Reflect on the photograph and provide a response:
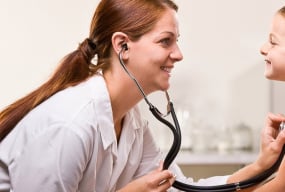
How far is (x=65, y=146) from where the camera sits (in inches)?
48.1

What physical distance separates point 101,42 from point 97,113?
0.25 m

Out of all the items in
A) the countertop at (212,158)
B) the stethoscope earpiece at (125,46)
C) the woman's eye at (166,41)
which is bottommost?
the countertop at (212,158)

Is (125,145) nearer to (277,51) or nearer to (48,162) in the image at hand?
(48,162)

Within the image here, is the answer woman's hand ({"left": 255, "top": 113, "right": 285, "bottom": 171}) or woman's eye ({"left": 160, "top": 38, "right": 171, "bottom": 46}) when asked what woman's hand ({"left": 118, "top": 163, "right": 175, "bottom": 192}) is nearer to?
Result: woman's hand ({"left": 255, "top": 113, "right": 285, "bottom": 171})

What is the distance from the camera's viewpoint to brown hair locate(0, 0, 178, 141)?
1.39 meters

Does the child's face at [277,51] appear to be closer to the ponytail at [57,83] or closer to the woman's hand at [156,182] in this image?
the woman's hand at [156,182]

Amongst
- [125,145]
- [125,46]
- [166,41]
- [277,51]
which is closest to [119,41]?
[125,46]

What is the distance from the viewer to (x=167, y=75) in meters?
1.45

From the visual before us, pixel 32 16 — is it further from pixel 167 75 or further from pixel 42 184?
pixel 42 184

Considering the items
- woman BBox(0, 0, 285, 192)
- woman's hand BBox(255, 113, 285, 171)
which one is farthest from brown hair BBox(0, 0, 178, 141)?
woman's hand BBox(255, 113, 285, 171)

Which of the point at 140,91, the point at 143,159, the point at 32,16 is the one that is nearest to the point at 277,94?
the point at 143,159

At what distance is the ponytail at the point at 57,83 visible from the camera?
1.38 metres

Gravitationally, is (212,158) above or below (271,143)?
below

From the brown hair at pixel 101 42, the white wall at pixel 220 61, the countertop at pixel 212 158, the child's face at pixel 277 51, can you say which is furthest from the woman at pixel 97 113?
the white wall at pixel 220 61
